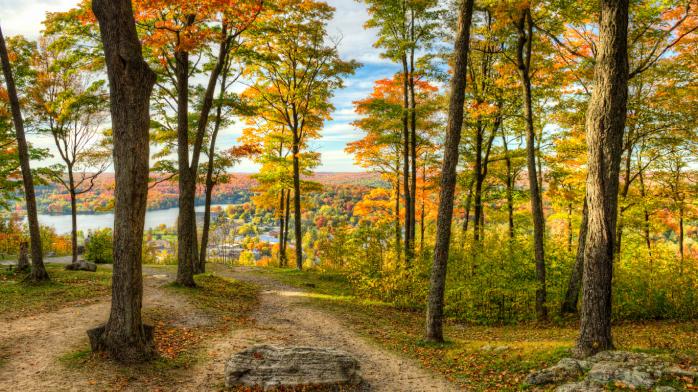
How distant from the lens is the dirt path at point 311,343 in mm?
6184

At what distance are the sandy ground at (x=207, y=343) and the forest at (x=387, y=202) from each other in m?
0.07

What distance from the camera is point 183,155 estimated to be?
11.8 m

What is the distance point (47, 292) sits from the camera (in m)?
10.8

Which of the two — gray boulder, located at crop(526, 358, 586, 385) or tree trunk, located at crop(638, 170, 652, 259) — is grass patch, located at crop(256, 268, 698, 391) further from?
tree trunk, located at crop(638, 170, 652, 259)

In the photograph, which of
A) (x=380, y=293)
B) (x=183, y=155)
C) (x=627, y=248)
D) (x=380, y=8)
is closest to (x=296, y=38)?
(x=380, y=8)

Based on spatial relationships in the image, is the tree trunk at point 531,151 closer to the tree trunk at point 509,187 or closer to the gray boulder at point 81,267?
the tree trunk at point 509,187

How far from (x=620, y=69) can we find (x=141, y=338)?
9252 millimetres

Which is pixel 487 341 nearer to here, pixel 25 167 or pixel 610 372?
pixel 610 372

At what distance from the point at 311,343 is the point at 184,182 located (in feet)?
23.2

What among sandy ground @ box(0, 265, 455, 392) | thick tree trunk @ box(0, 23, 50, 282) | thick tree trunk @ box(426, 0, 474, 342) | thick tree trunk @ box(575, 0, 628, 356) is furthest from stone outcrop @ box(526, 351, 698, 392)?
thick tree trunk @ box(0, 23, 50, 282)

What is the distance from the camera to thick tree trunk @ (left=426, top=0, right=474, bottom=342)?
300 inches

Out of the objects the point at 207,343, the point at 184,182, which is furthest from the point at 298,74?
the point at 207,343

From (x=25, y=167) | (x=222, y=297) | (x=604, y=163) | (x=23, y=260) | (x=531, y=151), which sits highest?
(x=531, y=151)

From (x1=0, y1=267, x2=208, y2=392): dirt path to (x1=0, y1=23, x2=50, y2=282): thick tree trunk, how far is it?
12.2 feet
